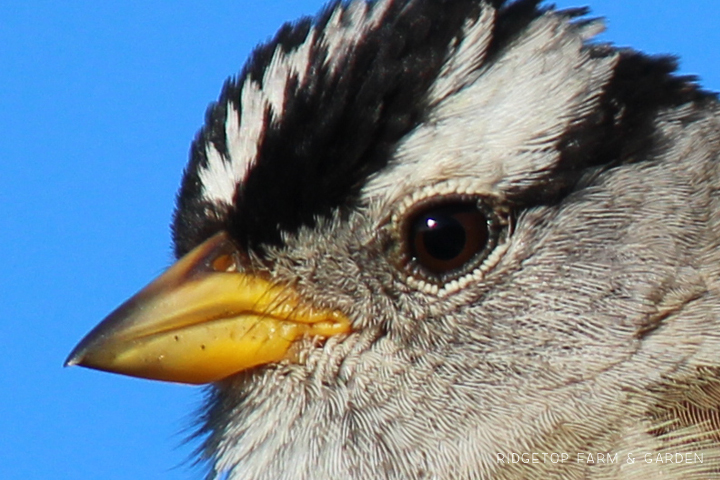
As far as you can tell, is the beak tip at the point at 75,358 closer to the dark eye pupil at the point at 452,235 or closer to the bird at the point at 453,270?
the bird at the point at 453,270

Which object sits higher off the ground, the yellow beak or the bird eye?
the bird eye

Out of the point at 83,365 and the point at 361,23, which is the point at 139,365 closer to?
the point at 83,365

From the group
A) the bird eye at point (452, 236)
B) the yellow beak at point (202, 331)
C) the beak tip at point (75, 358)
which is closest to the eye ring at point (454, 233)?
the bird eye at point (452, 236)

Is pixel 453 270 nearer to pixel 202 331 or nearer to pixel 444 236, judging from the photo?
pixel 444 236

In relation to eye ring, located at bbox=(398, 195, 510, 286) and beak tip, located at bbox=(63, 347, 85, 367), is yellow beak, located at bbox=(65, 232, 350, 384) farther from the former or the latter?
eye ring, located at bbox=(398, 195, 510, 286)

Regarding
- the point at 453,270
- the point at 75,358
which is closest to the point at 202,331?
the point at 75,358

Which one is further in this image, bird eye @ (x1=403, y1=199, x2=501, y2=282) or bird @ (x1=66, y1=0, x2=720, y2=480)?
bird eye @ (x1=403, y1=199, x2=501, y2=282)

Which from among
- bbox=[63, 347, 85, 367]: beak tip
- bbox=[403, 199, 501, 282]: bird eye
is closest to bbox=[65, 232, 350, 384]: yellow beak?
bbox=[63, 347, 85, 367]: beak tip

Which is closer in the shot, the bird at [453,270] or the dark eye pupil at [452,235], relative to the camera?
the bird at [453,270]
